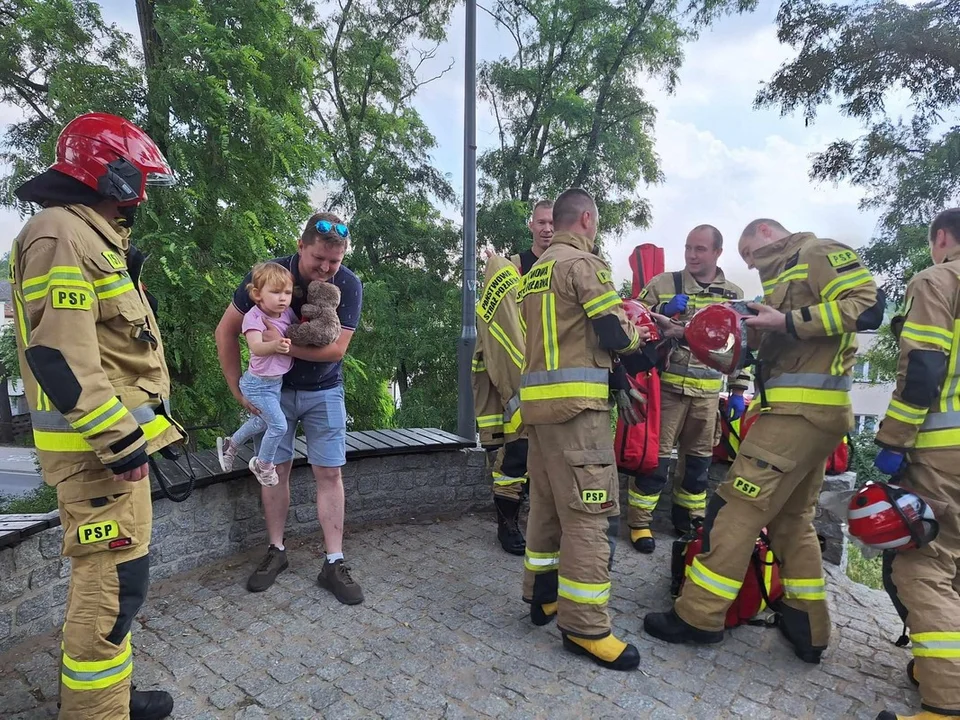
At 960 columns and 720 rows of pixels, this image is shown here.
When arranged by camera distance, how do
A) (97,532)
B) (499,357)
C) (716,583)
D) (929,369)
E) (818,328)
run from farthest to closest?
(499,357), (716,583), (818,328), (929,369), (97,532)

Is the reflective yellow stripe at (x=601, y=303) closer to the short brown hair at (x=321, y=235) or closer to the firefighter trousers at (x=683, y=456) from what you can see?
the short brown hair at (x=321, y=235)

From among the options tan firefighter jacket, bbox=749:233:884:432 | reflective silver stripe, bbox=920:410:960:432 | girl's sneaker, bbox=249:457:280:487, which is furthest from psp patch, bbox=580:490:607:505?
girl's sneaker, bbox=249:457:280:487

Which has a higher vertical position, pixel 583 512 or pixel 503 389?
pixel 503 389

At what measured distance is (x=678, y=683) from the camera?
A: 273cm

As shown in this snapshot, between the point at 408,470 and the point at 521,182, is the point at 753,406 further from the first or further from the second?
the point at 521,182

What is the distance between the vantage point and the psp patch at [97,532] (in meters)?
2.12

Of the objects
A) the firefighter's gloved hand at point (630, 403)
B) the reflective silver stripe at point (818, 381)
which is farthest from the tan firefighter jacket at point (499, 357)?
the reflective silver stripe at point (818, 381)

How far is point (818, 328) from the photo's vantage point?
2.73m

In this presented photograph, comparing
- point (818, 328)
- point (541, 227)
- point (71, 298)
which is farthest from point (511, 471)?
point (71, 298)

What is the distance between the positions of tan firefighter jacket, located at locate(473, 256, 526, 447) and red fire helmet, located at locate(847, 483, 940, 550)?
2.01 meters

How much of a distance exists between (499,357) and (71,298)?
2.57 metres

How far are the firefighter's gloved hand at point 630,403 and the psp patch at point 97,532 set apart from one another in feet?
7.78

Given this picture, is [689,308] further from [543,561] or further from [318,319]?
[318,319]

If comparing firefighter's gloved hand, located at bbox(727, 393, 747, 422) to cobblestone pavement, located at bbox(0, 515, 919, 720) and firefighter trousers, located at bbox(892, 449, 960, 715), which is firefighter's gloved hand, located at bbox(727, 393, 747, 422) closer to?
cobblestone pavement, located at bbox(0, 515, 919, 720)
